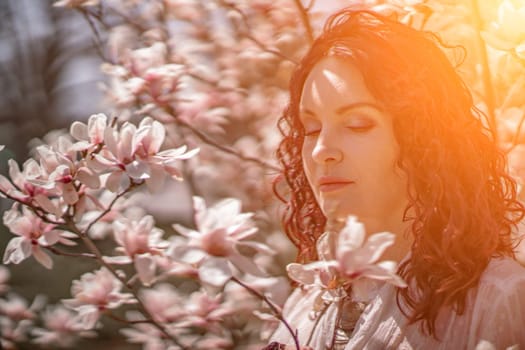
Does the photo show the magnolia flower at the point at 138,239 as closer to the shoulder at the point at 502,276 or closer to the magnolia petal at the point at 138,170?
the magnolia petal at the point at 138,170

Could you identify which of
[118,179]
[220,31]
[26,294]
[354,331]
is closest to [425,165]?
[354,331]

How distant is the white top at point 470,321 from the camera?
3.02 ft

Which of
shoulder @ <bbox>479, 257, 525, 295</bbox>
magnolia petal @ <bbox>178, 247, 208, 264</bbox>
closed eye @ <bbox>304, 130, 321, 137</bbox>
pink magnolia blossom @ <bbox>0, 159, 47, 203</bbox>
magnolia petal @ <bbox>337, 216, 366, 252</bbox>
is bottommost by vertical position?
shoulder @ <bbox>479, 257, 525, 295</bbox>

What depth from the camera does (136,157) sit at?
3.39 feet

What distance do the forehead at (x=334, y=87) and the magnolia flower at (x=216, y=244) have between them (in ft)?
0.86

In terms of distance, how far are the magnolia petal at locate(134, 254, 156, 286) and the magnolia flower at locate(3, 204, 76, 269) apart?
12 centimetres

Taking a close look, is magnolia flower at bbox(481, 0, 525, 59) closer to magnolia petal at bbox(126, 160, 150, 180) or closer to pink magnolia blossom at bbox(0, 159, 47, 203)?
magnolia petal at bbox(126, 160, 150, 180)

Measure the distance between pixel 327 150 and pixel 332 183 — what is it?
0.04 m

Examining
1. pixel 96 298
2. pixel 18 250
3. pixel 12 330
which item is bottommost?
pixel 12 330

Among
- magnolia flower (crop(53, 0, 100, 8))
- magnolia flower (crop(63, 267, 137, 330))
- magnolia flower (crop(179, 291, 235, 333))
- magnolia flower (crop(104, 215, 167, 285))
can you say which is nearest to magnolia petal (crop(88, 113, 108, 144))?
magnolia flower (crop(104, 215, 167, 285))

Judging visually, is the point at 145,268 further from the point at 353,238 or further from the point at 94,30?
the point at 94,30

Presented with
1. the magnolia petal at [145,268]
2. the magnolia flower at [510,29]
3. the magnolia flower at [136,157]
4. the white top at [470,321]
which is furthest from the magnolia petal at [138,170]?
the magnolia flower at [510,29]

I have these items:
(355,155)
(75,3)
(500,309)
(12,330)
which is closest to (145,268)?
(355,155)

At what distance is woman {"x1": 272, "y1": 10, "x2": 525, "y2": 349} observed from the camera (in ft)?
3.16
